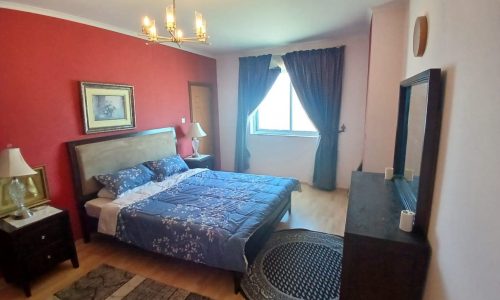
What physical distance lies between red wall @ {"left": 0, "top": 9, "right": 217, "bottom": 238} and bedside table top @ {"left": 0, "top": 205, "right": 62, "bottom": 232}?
0.30 meters

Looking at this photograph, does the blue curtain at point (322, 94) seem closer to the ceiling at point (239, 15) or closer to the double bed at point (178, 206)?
the ceiling at point (239, 15)

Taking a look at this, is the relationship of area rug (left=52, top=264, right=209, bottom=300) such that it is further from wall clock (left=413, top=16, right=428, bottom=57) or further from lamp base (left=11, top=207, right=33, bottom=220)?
wall clock (left=413, top=16, right=428, bottom=57)

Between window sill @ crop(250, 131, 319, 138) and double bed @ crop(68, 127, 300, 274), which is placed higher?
window sill @ crop(250, 131, 319, 138)

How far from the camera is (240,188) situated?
308 cm

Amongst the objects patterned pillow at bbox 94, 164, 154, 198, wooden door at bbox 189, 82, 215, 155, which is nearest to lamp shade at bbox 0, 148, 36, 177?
patterned pillow at bbox 94, 164, 154, 198

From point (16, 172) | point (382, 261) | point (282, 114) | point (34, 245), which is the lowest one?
Result: point (34, 245)

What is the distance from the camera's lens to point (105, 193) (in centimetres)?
287

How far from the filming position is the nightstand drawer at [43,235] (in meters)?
2.08

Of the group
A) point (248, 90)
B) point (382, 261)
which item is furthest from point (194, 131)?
point (382, 261)

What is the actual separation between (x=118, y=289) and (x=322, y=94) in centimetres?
381

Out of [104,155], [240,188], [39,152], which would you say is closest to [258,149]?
[240,188]

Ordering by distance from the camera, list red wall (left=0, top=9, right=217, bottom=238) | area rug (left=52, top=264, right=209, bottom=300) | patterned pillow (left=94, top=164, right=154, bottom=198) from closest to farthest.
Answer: area rug (left=52, top=264, right=209, bottom=300)
red wall (left=0, top=9, right=217, bottom=238)
patterned pillow (left=94, top=164, right=154, bottom=198)

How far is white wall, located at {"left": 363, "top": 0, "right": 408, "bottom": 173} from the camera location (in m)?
2.72

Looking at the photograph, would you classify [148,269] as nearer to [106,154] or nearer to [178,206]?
[178,206]
